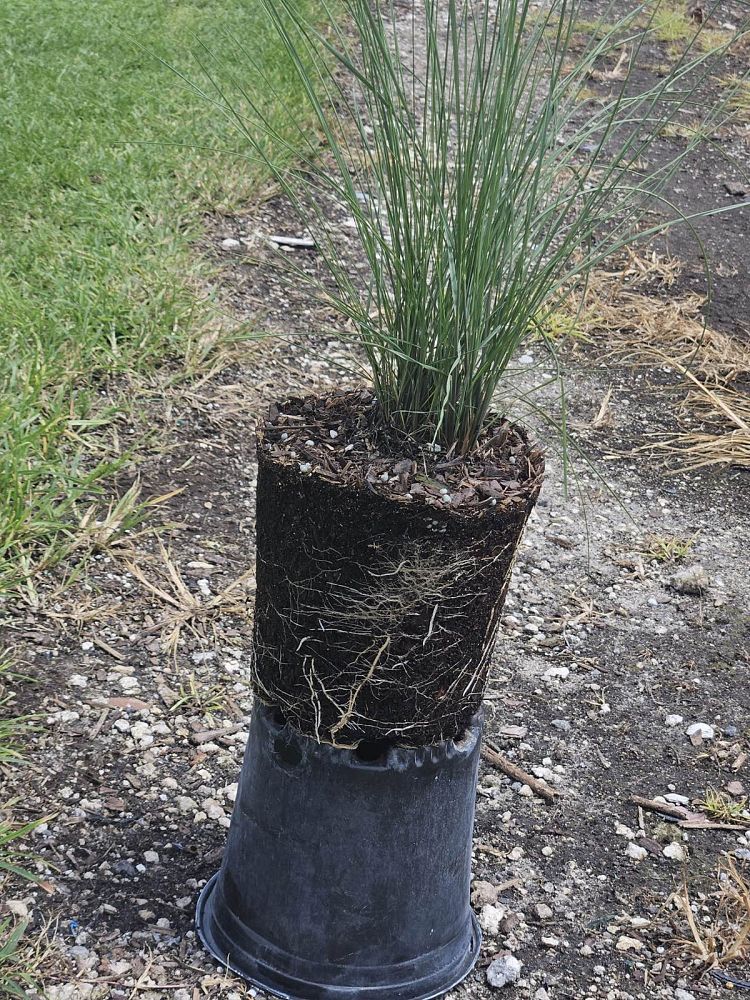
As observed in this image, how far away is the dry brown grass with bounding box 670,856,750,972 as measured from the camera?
5.99 feet

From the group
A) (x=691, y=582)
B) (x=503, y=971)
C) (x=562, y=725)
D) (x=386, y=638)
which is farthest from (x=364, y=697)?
(x=691, y=582)

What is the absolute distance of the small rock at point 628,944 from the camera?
1838 mm

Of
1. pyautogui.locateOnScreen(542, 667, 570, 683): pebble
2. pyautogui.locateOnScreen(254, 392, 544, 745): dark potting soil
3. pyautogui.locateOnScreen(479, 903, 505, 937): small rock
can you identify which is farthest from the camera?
pyautogui.locateOnScreen(542, 667, 570, 683): pebble

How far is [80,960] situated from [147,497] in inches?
52.0

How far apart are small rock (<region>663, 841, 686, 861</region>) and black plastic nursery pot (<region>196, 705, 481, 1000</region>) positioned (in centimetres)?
57

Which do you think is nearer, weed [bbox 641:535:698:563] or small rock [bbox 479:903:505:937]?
small rock [bbox 479:903:505:937]

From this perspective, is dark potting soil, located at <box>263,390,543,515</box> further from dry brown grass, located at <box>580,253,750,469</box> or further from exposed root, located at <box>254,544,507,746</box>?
dry brown grass, located at <box>580,253,750,469</box>

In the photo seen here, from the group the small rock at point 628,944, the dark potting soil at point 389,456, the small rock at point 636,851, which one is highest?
the dark potting soil at point 389,456

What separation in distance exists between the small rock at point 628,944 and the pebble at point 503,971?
7.6 inches

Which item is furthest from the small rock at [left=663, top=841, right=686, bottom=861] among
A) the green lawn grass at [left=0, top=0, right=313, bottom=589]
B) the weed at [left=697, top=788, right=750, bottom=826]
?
the green lawn grass at [left=0, top=0, right=313, bottom=589]

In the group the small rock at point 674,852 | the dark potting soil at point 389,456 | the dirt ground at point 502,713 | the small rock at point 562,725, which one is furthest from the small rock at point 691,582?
the dark potting soil at point 389,456

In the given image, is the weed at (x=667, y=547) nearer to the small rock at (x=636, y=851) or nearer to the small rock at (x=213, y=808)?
the small rock at (x=636, y=851)

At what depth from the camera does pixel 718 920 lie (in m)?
1.90

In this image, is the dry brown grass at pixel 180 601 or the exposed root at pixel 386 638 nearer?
the exposed root at pixel 386 638
